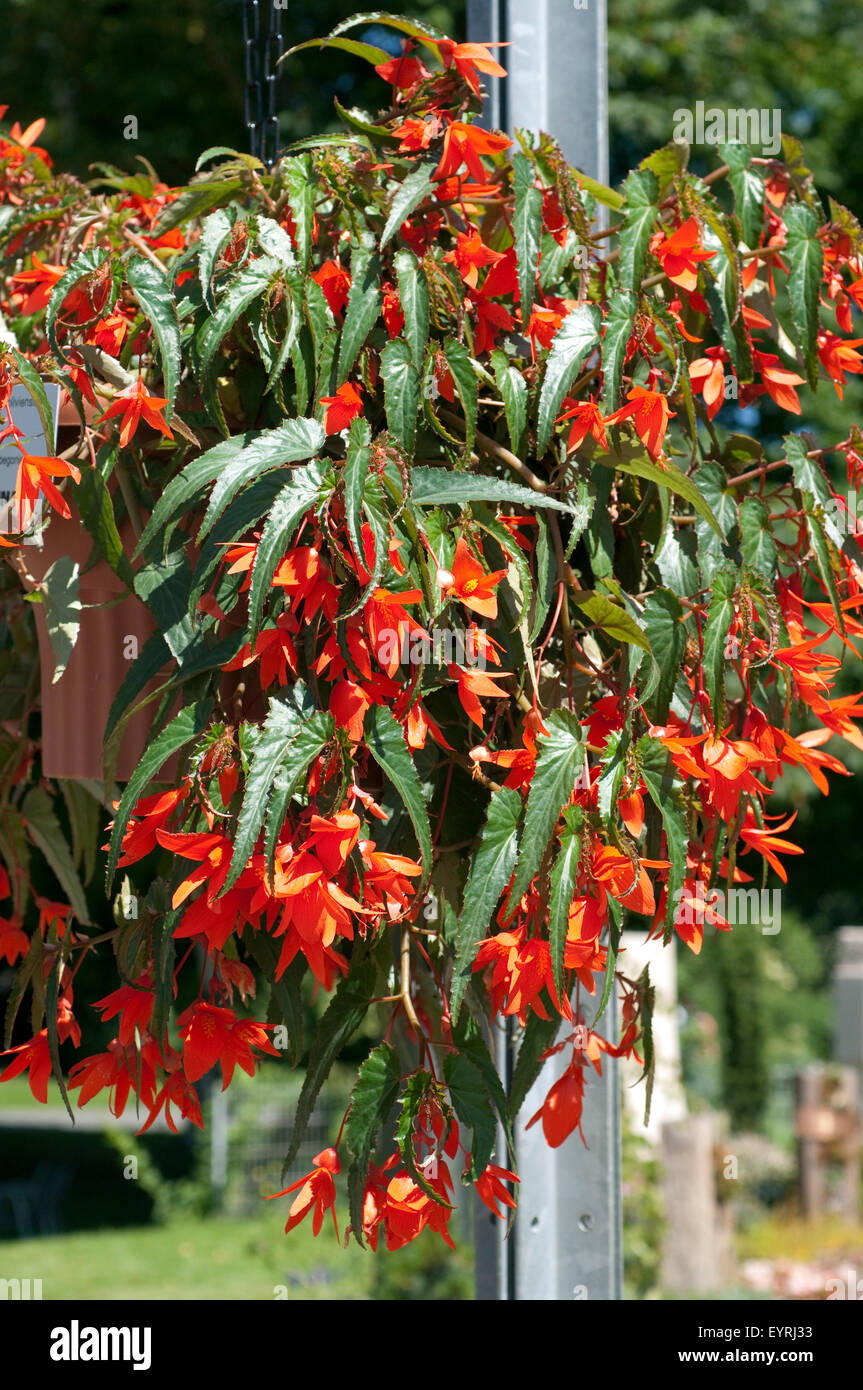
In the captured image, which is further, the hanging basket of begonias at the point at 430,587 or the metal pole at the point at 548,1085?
the metal pole at the point at 548,1085

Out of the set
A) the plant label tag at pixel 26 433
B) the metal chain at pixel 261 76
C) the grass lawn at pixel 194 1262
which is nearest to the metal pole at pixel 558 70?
the metal chain at pixel 261 76

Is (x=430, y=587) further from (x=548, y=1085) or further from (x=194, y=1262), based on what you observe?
(x=194, y=1262)

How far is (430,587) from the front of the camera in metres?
0.77

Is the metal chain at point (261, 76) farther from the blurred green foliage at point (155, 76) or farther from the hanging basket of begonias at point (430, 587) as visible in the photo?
the blurred green foliage at point (155, 76)

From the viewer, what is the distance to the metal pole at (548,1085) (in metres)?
1.20

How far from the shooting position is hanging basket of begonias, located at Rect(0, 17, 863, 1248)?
31.0 inches

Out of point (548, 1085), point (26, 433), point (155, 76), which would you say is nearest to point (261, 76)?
point (26, 433)

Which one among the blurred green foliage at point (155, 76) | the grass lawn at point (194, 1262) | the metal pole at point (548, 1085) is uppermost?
the blurred green foliage at point (155, 76)

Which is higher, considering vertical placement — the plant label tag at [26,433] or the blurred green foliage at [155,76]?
the blurred green foliage at [155,76]

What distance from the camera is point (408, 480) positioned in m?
0.79

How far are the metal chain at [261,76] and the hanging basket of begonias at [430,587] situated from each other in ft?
0.66

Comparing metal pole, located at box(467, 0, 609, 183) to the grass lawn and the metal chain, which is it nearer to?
the metal chain

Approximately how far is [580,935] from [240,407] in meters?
0.43

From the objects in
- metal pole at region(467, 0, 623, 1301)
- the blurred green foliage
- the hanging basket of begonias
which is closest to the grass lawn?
metal pole at region(467, 0, 623, 1301)
